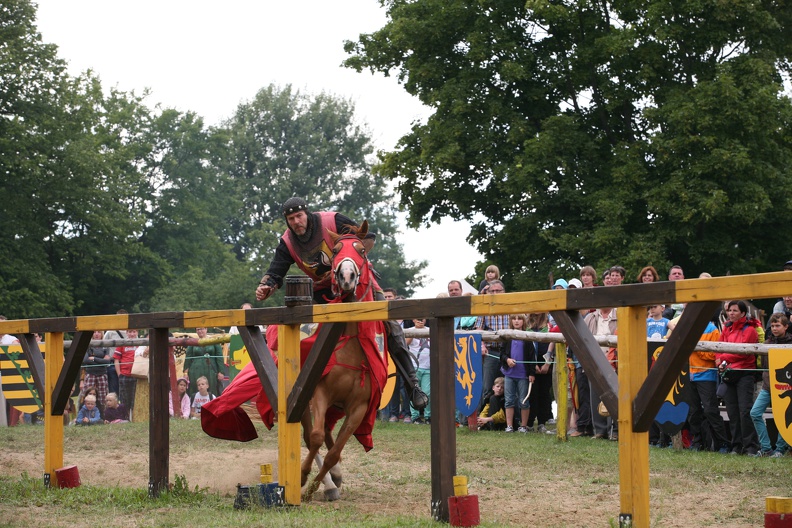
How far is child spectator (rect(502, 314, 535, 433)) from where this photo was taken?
42.7 feet

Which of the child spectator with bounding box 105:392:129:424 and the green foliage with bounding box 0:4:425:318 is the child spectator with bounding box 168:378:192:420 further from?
the green foliage with bounding box 0:4:425:318

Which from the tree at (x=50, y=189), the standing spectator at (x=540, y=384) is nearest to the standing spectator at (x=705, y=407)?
the standing spectator at (x=540, y=384)

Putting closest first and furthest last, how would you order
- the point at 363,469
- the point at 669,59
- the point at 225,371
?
1. the point at 363,469
2. the point at 225,371
3. the point at 669,59

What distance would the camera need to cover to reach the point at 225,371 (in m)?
17.4

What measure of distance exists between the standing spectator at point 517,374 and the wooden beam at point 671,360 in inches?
308

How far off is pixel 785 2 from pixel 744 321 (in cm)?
1796

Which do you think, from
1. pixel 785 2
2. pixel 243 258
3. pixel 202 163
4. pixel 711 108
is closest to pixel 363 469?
pixel 711 108

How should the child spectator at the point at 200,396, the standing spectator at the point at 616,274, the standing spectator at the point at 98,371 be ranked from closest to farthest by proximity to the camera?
the standing spectator at the point at 616,274 < the child spectator at the point at 200,396 < the standing spectator at the point at 98,371

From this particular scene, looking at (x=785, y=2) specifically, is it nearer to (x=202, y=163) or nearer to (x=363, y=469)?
(x=363, y=469)

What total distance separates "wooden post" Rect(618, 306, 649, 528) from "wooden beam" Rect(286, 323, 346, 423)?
6.72ft

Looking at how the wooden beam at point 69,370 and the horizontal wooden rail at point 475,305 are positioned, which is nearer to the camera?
the horizontal wooden rail at point 475,305

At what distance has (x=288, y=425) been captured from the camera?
696 centimetres

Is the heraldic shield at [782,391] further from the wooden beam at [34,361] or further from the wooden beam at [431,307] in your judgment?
the wooden beam at [34,361]

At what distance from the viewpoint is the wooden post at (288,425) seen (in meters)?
6.95
